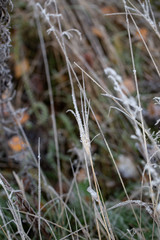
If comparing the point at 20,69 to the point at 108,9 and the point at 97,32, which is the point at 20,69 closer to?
the point at 97,32

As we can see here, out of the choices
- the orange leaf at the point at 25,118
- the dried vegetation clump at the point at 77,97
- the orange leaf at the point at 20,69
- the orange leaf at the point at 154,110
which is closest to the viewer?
the dried vegetation clump at the point at 77,97

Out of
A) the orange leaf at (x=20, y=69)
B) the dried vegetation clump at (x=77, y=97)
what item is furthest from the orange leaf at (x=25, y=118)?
the orange leaf at (x=20, y=69)

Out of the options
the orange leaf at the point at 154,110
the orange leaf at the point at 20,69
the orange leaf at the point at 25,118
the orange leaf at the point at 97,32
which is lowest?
the orange leaf at the point at 154,110

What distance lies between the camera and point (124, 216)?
1.20m

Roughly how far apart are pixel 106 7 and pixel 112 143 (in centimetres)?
106

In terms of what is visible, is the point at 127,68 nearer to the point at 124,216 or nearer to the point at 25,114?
the point at 25,114

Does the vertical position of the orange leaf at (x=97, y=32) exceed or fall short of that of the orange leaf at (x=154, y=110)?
it exceeds it

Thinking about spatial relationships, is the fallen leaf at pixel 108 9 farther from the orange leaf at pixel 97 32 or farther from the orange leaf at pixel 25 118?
the orange leaf at pixel 25 118

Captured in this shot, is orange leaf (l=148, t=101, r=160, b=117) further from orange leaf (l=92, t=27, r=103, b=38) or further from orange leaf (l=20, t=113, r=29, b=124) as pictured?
orange leaf (l=20, t=113, r=29, b=124)

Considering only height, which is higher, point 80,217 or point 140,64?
point 140,64

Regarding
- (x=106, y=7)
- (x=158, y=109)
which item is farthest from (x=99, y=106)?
(x=106, y=7)

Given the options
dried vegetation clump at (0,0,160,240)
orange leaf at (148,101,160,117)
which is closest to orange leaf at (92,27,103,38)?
dried vegetation clump at (0,0,160,240)

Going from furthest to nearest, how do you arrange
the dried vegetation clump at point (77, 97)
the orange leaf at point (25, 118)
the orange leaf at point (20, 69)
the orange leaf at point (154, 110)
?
the orange leaf at point (20, 69) < the orange leaf at point (25, 118) < the orange leaf at point (154, 110) < the dried vegetation clump at point (77, 97)

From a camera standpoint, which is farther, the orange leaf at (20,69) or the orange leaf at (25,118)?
the orange leaf at (20,69)
